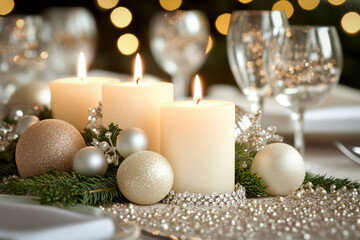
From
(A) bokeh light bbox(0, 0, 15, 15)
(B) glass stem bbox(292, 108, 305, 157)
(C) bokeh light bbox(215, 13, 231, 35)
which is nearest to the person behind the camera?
(B) glass stem bbox(292, 108, 305, 157)

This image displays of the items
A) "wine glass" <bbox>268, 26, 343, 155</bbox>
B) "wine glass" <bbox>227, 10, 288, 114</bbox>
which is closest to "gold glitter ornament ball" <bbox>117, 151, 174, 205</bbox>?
"wine glass" <bbox>268, 26, 343, 155</bbox>

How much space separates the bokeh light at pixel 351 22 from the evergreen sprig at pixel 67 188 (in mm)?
2145

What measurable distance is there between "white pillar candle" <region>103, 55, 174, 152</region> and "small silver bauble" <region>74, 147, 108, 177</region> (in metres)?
0.08

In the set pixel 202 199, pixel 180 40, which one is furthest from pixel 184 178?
pixel 180 40

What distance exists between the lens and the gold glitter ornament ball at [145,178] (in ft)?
2.51

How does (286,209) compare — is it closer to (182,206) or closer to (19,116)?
(182,206)

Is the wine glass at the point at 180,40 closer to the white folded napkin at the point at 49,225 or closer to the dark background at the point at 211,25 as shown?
the dark background at the point at 211,25

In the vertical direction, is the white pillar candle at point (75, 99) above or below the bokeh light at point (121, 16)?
below

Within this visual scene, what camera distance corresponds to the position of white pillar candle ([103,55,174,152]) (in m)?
0.85

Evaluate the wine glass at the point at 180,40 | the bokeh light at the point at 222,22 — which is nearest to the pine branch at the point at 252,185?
the wine glass at the point at 180,40

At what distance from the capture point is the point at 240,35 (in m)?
1.21

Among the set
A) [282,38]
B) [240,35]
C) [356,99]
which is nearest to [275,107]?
[356,99]

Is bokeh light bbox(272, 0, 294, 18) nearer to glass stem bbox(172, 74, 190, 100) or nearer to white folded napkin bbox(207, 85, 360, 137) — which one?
glass stem bbox(172, 74, 190, 100)

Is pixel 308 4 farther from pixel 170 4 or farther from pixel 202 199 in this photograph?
pixel 202 199
